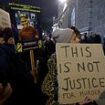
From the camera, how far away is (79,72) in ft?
9.47

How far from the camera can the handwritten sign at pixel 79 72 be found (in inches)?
110

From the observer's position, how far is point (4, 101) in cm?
177

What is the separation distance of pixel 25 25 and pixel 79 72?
172 centimetres

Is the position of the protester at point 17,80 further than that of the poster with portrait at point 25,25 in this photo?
No

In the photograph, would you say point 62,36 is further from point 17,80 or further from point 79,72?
point 17,80

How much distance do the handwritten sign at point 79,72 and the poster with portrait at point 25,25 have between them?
1.40 meters

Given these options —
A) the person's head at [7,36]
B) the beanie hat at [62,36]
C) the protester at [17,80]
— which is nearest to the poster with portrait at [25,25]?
the beanie hat at [62,36]

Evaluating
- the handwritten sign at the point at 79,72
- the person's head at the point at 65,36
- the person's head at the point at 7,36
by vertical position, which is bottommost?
the handwritten sign at the point at 79,72

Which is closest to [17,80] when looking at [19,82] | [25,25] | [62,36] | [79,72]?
[19,82]

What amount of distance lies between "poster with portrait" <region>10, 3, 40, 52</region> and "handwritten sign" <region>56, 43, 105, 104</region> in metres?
1.40

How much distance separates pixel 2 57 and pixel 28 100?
362 mm

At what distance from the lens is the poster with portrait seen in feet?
14.1

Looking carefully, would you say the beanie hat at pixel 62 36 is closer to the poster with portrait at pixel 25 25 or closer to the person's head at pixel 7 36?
the person's head at pixel 7 36

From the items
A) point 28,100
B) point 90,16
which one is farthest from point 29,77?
point 90,16
